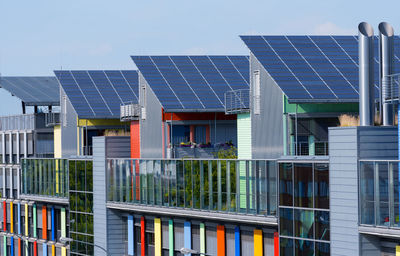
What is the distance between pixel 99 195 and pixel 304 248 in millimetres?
20577

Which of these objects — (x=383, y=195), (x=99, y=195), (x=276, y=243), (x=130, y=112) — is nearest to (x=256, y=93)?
(x=276, y=243)

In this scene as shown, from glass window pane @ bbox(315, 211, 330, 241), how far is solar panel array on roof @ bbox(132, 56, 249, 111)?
16828 mm

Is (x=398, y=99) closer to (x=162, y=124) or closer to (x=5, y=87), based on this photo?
(x=162, y=124)

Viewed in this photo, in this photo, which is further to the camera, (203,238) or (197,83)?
(197,83)

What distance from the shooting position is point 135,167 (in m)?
50.2

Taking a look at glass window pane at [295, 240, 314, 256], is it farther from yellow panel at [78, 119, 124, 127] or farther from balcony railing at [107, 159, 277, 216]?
yellow panel at [78, 119, 124, 127]

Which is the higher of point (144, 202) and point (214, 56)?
point (214, 56)

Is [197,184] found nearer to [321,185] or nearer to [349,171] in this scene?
[321,185]

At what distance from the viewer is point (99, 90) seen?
64875mm

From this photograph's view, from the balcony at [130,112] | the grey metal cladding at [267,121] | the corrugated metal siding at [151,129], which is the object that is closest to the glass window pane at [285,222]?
the grey metal cladding at [267,121]

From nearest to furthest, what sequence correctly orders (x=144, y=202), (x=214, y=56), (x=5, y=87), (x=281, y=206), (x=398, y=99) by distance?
(x=398, y=99)
(x=281, y=206)
(x=144, y=202)
(x=214, y=56)
(x=5, y=87)

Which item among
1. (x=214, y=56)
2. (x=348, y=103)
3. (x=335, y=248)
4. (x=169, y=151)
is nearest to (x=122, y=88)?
(x=214, y=56)

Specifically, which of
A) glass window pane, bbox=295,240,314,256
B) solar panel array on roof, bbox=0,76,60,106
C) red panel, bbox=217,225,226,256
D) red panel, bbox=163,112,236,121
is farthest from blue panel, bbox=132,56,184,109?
solar panel array on roof, bbox=0,76,60,106

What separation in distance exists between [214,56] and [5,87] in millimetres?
26994
